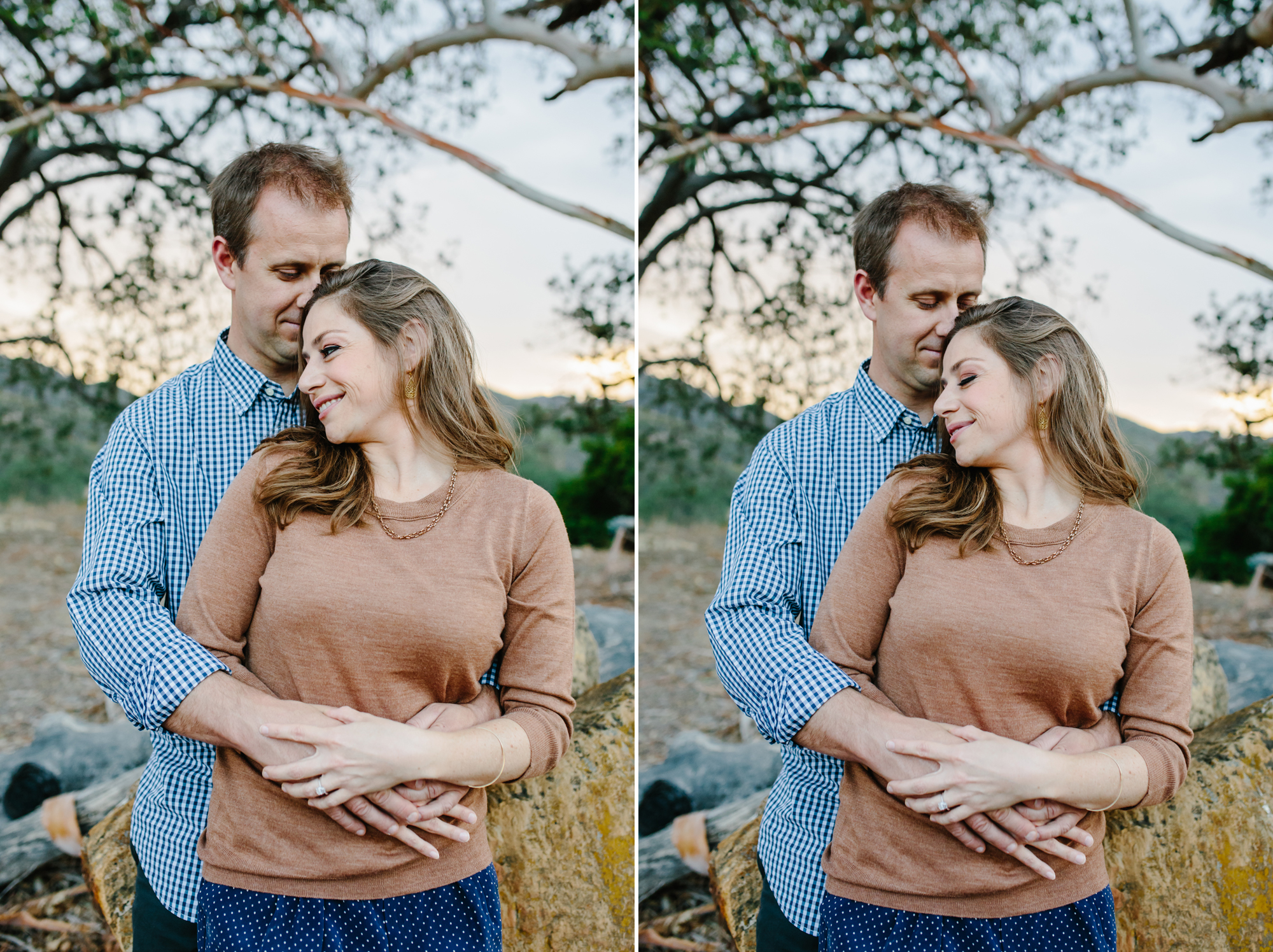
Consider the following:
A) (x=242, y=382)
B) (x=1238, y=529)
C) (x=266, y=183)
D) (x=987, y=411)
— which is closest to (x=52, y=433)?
(x=242, y=382)

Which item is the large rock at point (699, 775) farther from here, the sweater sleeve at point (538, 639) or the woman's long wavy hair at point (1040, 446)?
the woman's long wavy hair at point (1040, 446)

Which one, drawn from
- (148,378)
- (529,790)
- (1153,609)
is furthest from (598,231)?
(1153,609)

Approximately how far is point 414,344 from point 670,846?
1563 millimetres

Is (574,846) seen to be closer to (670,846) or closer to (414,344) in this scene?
(670,846)

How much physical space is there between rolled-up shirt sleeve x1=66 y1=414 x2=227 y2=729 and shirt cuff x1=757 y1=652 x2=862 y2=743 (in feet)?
2.59

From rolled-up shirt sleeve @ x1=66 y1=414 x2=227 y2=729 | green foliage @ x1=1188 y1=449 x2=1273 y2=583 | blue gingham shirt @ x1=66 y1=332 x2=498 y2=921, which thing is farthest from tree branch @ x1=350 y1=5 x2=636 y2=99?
green foliage @ x1=1188 y1=449 x2=1273 y2=583

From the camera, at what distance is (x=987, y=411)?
131 cm

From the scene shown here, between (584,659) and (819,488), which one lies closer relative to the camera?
(819,488)

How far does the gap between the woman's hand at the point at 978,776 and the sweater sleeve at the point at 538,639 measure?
1.63 ft

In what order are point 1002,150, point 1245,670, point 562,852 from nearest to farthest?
point 562,852 < point 1245,670 < point 1002,150

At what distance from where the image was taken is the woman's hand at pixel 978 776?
116 cm

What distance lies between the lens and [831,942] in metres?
1.28

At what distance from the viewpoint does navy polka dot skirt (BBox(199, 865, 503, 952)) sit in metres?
1.22

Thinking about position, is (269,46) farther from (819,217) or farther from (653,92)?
(819,217)
